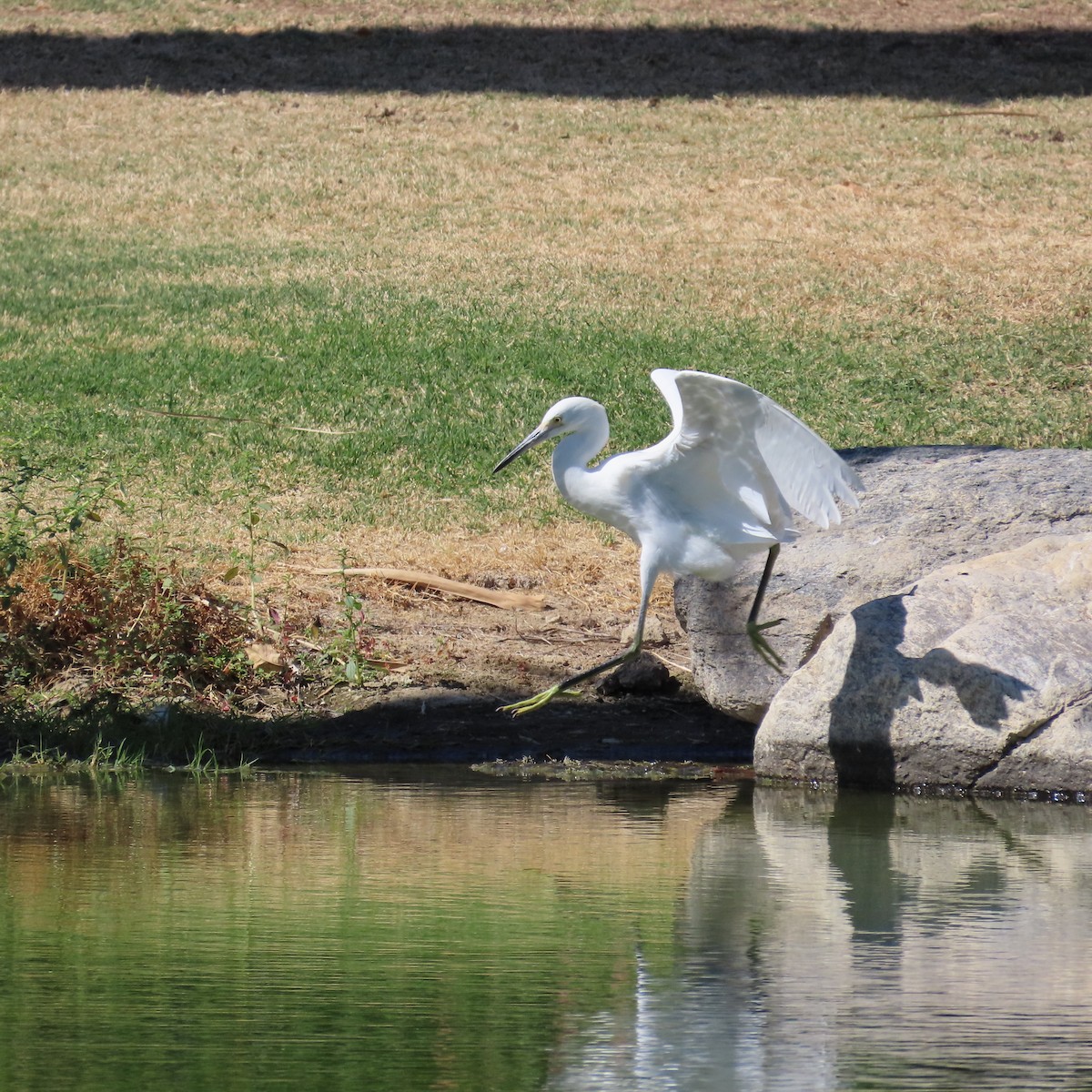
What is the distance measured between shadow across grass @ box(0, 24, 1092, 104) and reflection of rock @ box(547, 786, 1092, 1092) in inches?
625

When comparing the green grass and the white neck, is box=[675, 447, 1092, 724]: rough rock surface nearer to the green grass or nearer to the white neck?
the white neck

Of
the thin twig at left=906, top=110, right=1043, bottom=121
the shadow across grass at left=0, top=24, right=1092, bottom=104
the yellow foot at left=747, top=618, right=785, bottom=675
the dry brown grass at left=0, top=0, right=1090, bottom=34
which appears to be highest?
the dry brown grass at left=0, top=0, right=1090, bottom=34

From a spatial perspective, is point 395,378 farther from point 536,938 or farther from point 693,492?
point 536,938

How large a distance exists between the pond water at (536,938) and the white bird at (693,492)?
0.84m

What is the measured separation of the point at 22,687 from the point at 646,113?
1394 cm

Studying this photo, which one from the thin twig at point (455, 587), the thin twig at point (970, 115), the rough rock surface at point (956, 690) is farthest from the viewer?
the thin twig at point (970, 115)

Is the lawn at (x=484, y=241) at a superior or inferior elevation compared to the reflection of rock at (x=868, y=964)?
superior

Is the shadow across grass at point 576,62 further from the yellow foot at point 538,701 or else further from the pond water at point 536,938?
the pond water at point 536,938

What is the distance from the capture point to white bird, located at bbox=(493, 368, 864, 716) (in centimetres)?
655

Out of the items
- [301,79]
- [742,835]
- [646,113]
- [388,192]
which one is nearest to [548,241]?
[388,192]

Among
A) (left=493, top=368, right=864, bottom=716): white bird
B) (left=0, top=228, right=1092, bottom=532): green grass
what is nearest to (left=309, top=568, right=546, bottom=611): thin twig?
(left=0, top=228, right=1092, bottom=532): green grass

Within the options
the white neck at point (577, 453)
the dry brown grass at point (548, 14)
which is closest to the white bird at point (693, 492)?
the white neck at point (577, 453)

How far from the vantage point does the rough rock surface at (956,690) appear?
6.55m

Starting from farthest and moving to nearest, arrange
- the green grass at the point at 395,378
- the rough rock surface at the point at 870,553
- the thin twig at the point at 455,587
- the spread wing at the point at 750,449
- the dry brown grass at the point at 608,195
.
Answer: the dry brown grass at the point at 608,195, the green grass at the point at 395,378, the thin twig at the point at 455,587, the rough rock surface at the point at 870,553, the spread wing at the point at 750,449
